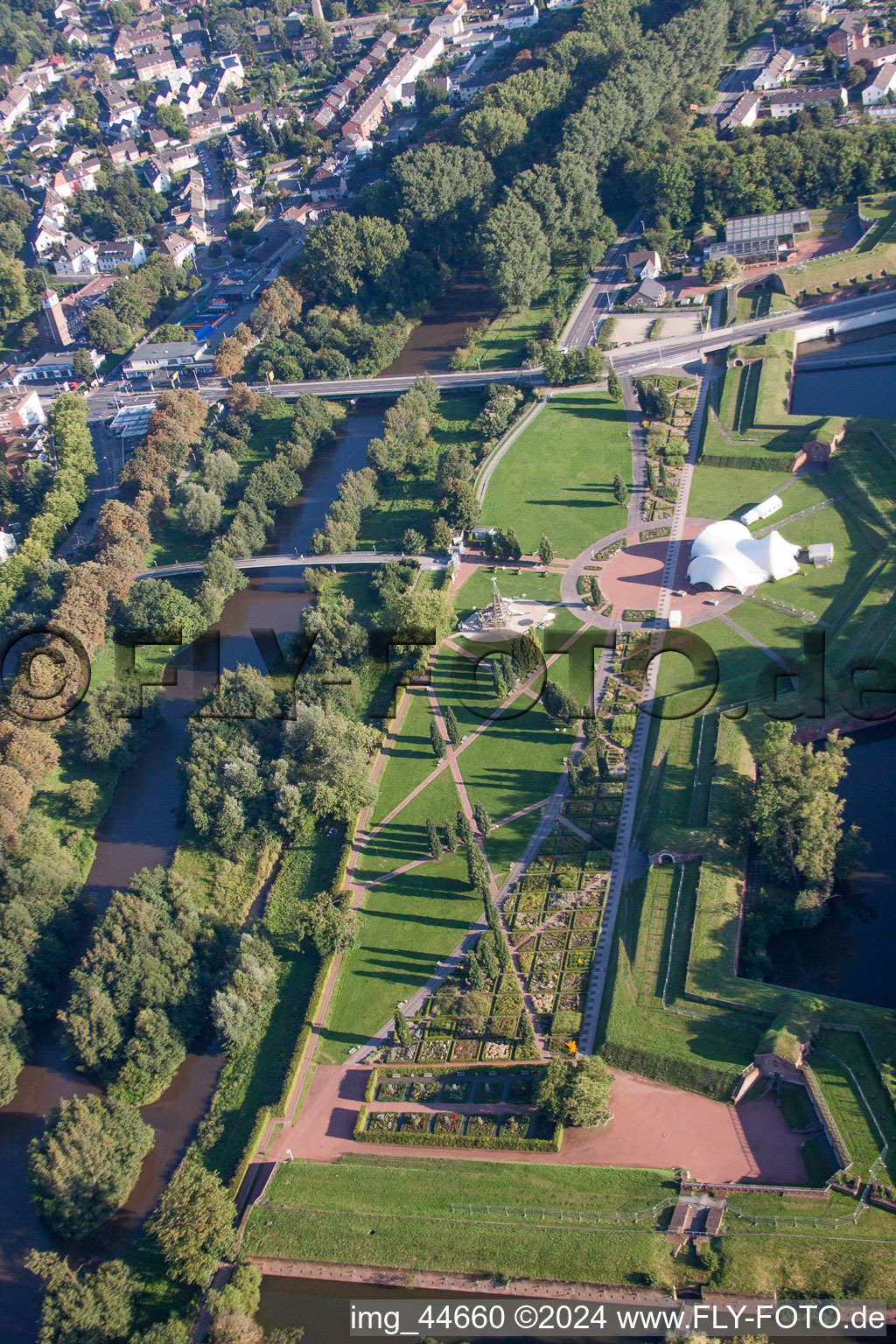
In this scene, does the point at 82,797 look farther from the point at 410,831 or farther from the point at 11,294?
the point at 11,294

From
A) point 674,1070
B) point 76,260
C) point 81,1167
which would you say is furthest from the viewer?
point 76,260

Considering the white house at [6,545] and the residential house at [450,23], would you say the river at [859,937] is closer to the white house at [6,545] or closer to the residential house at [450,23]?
the white house at [6,545]

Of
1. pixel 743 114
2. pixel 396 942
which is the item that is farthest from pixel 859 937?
pixel 743 114

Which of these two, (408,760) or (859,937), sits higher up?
(408,760)

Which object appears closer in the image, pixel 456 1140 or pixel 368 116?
pixel 456 1140

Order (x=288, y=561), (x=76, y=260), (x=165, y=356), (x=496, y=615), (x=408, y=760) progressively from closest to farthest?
(x=408, y=760) → (x=496, y=615) → (x=288, y=561) → (x=165, y=356) → (x=76, y=260)

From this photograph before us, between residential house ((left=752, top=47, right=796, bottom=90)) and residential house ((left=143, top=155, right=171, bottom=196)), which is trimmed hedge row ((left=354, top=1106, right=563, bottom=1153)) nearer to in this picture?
residential house ((left=752, top=47, right=796, bottom=90))

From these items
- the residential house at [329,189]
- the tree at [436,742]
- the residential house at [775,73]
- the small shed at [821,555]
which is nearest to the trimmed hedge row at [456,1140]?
the tree at [436,742]
